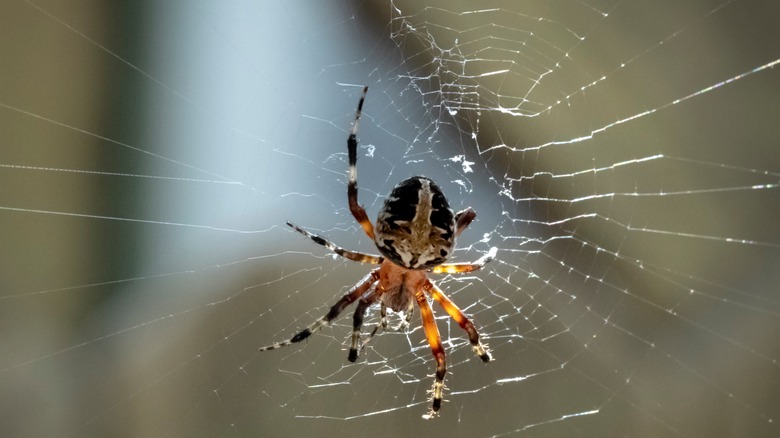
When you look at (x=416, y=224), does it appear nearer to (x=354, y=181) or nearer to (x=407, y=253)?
(x=407, y=253)

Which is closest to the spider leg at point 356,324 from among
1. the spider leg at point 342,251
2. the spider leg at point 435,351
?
the spider leg at point 342,251

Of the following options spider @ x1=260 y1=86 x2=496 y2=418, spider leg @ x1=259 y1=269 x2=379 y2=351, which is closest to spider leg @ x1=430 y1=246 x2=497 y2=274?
spider @ x1=260 y1=86 x2=496 y2=418

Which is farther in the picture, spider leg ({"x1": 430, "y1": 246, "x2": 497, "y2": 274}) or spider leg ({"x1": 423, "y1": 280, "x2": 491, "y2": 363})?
spider leg ({"x1": 423, "y1": 280, "x2": 491, "y2": 363})

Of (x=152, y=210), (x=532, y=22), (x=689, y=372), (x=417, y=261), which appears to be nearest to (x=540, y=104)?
(x=532, y=22)

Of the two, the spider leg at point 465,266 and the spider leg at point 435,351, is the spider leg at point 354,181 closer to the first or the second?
the spider leg at point 465,266

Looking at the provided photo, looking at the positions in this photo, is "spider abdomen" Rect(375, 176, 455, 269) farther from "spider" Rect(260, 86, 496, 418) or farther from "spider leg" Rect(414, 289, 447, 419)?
"spider leg" Rect(414, 289, 447, 419)

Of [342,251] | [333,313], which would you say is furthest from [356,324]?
[342,251]
